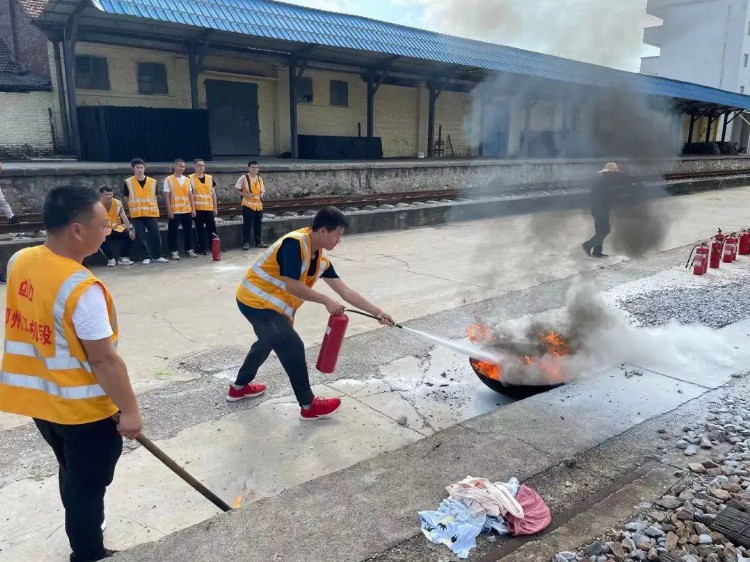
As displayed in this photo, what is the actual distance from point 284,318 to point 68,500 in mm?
1935

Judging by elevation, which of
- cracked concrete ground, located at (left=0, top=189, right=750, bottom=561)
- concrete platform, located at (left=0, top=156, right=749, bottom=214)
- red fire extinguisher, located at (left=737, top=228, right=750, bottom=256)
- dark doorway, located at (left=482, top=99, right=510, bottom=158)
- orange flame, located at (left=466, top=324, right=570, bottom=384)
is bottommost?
cracked concrete ground, located at (left=0, top=189, right=750, bottom=561)

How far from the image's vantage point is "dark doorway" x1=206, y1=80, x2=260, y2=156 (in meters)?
20.7

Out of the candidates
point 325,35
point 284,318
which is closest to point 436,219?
point 325,35

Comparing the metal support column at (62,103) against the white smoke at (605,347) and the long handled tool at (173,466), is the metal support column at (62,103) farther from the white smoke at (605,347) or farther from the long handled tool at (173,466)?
the long handled tool at (173,466)

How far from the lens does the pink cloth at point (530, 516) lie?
2723mm

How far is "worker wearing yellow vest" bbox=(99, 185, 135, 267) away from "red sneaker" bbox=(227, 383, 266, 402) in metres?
5.73

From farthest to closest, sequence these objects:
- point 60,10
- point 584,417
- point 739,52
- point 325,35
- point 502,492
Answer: point 739,52
point 325,35
point 60,10
point 584,417
point 502,492

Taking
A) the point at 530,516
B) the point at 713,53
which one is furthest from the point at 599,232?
the point at 713,53

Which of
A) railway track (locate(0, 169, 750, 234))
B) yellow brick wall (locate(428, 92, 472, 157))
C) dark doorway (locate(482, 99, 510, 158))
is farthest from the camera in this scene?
yellow brick wall (locate(428, 92, 472, 157))

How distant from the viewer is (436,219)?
48.3 feet

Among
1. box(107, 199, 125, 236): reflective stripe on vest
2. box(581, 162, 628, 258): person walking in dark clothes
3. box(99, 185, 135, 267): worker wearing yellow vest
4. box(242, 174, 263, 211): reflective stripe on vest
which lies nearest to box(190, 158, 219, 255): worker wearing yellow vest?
A: box(242, 174, 263, 211): reflective stripe on vest

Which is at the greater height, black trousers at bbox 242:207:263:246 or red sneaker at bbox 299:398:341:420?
black trousers at bbox 242:207:263:246

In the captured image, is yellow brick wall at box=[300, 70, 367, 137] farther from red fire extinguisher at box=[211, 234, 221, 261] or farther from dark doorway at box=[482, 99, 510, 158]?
red fire extinguisher at box=[211, 234, 221, 261]

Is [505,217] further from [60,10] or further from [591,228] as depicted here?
[60,10]
